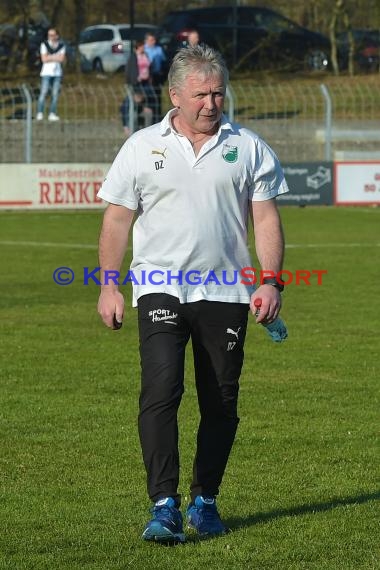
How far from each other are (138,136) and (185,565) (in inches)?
70.6

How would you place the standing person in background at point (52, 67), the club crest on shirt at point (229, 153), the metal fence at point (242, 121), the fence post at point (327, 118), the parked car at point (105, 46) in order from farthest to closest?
1. the parked car at point (105, 46)
2. the standing person in background at point (52, 67)
3. the fence post at point (327, 118)
4. the metal fence at point (242, 121)
5. the club crest on shirt at point (229, 153)

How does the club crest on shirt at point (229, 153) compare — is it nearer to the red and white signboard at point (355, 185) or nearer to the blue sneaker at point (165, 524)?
the blue sneaker at point (165, 524)

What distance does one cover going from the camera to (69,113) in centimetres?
2922

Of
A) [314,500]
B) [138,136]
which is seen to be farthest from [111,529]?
[138,136]

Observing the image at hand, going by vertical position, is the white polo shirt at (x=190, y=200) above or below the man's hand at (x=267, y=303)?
above

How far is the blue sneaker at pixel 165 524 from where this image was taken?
5.74m

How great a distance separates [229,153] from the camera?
585cm

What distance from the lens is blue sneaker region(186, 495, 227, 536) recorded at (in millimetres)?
5973

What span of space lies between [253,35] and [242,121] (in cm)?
1384

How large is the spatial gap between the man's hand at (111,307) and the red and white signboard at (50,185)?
807 inches

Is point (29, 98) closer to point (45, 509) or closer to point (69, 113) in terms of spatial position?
point (69, 113)

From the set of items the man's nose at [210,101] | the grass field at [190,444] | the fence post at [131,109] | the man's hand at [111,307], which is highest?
the man's nose at [210,101]

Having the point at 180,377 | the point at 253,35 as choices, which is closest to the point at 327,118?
the point at 253,35

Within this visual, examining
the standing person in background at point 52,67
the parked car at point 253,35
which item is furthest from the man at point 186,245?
the parked car at point 253,35
